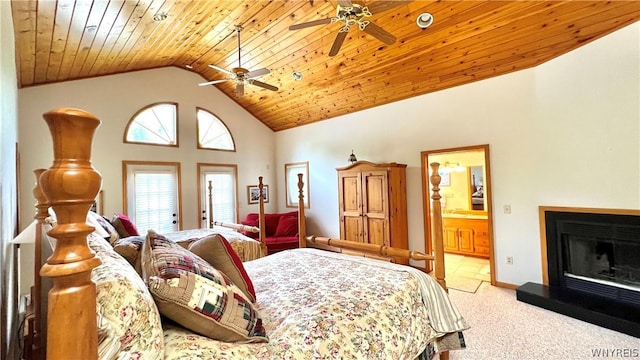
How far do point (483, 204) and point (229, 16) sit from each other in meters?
5.73

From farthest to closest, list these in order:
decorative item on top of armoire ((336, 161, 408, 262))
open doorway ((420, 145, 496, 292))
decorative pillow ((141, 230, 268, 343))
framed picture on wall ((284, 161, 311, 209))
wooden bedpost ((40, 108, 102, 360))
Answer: framed picture on wall ((284, 161, 311, 209)) < decorative item on top of armoire ((336, 161, 408, 262)) < open doorway ((420, 145, 496, 292)) < decorative pillow ((141, 230, 268, 343)) < wooden bedpost ((40, 108, 102, 360))

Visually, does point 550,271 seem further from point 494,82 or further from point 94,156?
point 94,156

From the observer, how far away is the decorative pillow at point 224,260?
5.23 ft

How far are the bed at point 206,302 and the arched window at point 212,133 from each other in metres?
4.25

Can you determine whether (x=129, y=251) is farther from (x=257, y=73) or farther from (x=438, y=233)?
(x=257, y=73)

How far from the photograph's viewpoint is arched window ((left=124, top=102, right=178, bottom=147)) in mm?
4984

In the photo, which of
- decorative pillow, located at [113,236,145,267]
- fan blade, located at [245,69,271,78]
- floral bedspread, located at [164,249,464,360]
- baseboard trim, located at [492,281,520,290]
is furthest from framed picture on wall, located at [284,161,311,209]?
decorative pillow, located at [113,236,145,267]

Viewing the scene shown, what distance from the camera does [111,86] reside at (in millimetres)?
4707

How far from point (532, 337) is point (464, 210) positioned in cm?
372

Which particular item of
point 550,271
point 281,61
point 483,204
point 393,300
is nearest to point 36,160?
point 281,61

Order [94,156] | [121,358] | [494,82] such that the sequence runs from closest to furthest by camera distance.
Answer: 1. [121,358]
2. [494,82]
3. [94,156]

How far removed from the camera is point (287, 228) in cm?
568

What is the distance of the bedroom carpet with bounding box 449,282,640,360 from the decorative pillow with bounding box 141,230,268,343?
2.01 metres

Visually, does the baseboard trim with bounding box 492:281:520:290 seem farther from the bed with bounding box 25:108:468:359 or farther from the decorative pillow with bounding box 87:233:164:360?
the decorative pillow with bounding box 87:233:164:360
